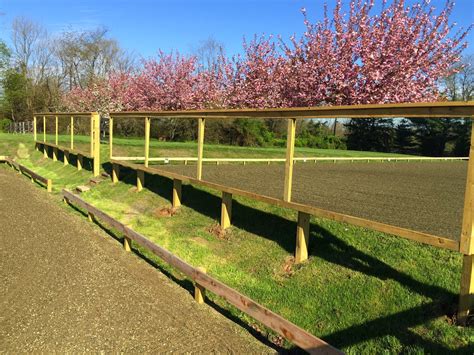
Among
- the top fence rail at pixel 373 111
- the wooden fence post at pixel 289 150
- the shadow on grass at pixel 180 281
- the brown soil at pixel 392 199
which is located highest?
the top fence rail at pixel 373 111

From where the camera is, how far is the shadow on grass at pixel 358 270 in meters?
4.28

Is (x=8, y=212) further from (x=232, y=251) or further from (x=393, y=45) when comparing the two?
(x=393, y=45)

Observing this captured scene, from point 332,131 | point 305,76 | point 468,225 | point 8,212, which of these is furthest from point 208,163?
point 468,225

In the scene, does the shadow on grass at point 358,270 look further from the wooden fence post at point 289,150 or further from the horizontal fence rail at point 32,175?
the horizontal fence rail at point 32,175

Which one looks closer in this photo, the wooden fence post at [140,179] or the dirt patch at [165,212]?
the dirt patch at [165,212]

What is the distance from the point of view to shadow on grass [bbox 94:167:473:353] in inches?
168

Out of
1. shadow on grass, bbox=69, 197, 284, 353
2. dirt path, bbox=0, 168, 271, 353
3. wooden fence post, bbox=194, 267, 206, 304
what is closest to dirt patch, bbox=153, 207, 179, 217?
shadow on grass, bbox=69, 197, 284, 353

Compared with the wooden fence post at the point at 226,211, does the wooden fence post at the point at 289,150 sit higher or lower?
higher

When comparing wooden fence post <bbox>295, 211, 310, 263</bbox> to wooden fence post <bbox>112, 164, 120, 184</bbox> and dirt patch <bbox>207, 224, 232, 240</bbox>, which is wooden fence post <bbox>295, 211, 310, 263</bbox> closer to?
dirt patch <bbox>207, 224, 232, 240</bbox>

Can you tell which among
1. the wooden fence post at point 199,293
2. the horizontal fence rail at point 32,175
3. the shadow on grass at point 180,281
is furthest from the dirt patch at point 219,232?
the horizontal fence rail at point 32,175

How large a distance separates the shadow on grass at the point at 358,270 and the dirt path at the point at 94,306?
108 cm

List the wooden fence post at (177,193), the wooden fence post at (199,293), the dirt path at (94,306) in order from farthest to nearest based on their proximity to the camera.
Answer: the wooden fence post at (177,193) → the wooden fence post at (199,293) → the dirt path at (94,306)

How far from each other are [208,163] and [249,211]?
7.99 metres

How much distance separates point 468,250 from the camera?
401 cm
